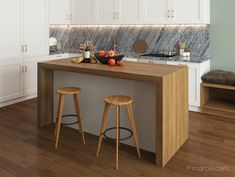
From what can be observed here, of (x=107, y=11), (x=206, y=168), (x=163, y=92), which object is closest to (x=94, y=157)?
(x=163, y=92)

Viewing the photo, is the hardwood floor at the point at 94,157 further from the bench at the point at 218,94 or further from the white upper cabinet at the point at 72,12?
the white upper cabinet at the point at 72,12

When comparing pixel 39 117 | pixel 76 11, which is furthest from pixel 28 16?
pixel 39 117

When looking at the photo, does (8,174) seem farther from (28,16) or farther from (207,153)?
(28,16)

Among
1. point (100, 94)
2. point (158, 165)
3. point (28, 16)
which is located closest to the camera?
point (158, 165)

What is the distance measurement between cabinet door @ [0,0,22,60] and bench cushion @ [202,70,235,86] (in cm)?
334

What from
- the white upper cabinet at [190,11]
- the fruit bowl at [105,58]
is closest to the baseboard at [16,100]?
the fruit bowl at [105,58]

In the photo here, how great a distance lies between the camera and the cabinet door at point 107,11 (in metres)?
5.65

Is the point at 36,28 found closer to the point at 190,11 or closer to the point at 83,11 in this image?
the point at 83,11

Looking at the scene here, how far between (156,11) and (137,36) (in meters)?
0.83

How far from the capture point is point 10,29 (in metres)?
4.97

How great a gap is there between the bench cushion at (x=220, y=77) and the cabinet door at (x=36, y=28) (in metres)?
3.17

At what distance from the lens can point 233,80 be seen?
171 inches

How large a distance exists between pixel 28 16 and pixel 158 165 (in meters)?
3.80

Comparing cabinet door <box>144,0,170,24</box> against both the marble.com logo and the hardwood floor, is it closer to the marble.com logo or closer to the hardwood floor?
the hardwood floor
